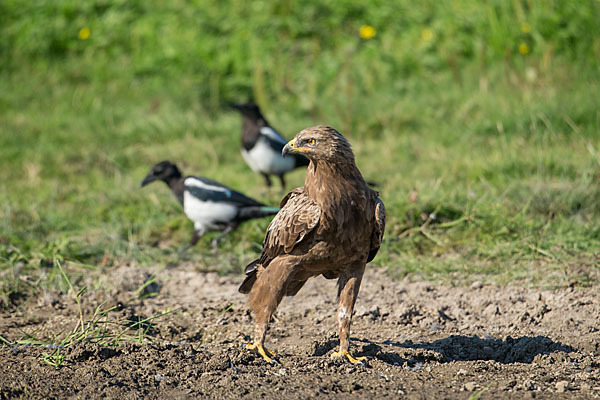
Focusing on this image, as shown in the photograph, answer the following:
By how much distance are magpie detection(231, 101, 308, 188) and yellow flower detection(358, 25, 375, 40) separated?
3552 millimetres

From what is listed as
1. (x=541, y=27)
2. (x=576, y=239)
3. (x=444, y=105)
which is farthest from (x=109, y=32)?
(x=576, y=239)

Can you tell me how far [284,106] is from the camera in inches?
388

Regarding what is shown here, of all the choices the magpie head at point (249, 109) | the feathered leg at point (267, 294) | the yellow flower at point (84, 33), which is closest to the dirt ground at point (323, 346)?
the feathered leg at point (267, 294)

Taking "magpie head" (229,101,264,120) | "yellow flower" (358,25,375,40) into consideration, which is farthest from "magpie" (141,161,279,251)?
"yellow flower" (358,25,375,40)

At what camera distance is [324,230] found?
11.1 ft

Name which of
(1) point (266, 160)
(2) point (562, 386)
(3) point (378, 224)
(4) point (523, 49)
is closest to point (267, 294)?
(3) point (378, 224)

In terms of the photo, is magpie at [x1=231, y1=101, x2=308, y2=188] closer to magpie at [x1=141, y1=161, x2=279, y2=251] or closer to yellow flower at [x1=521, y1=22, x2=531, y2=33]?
magpie at [x1=141, y1=161, x2=279, y2=251]

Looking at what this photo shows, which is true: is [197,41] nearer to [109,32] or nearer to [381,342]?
[109,32]

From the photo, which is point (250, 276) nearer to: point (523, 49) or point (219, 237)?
point (219, 237)

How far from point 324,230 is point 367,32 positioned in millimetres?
7698

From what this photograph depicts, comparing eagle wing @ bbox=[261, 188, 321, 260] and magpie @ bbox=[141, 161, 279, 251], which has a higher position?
eagle wing @ bbox=[261, 188, 321, 260]

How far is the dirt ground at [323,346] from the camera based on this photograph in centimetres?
304

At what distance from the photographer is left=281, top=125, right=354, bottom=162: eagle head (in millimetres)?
3334

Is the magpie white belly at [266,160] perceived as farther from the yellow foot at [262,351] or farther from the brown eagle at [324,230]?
the yellow foot at [262,351]
